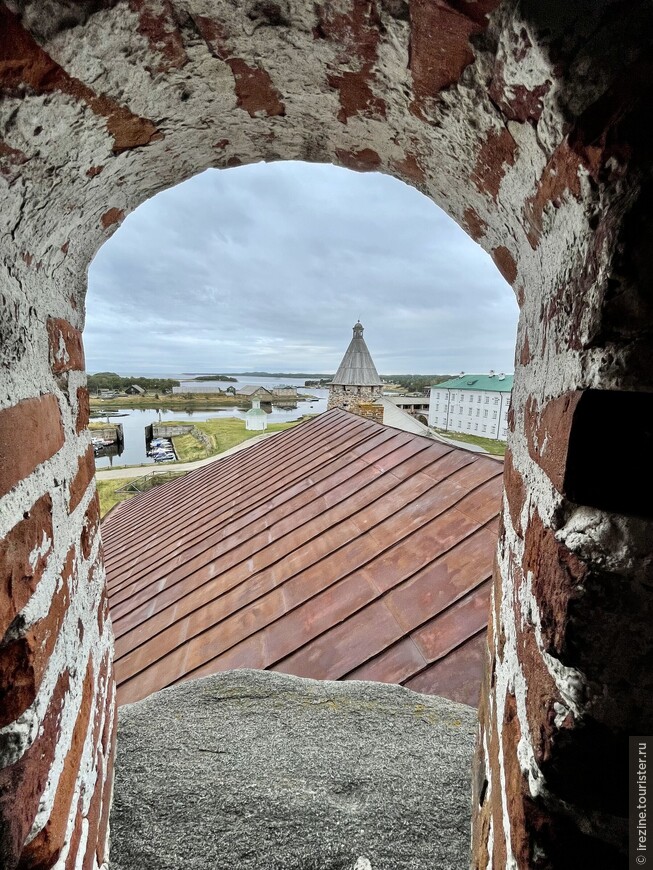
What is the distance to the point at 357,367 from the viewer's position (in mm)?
14906

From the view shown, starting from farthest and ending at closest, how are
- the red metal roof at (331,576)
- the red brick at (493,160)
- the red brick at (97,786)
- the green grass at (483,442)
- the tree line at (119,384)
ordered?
the tree line at (119,384), the green grass at (483,442), the red metal roof at (331,576), the red brick at (97,786), the red brick at (493,160)

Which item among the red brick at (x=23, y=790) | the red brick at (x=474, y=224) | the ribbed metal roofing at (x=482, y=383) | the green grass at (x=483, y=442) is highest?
the ribbed metal roofing at (x=482, y=383)

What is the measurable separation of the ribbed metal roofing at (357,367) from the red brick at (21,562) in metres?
14.2

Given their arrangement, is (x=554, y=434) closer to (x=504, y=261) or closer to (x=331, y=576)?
(x=504, y=261)

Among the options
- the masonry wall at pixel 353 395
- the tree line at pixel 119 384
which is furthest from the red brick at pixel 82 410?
the tree line at pixel 119 384

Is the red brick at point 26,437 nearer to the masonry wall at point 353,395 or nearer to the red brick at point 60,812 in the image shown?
the red brick at point 60,812

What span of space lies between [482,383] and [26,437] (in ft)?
123

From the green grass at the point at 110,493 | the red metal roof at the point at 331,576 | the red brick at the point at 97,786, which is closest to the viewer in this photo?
the red brick at the point at 97,786

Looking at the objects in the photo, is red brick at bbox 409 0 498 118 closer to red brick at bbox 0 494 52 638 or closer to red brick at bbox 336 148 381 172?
red brick at bbox 336 148 381 172

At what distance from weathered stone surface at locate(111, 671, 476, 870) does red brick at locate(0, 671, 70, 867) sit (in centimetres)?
57

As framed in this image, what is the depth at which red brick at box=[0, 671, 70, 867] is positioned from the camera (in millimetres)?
595

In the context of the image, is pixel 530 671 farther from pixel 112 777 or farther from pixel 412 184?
pixel 412 184

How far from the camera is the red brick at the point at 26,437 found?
658 mm

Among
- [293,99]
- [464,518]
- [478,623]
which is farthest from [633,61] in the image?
[464,518]
